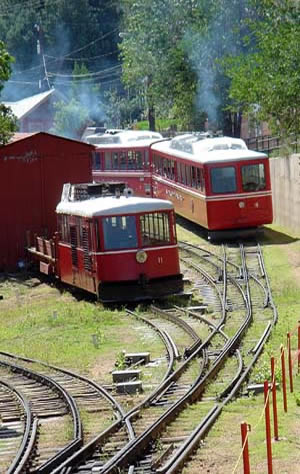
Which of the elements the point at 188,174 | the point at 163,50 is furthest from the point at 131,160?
the point at 163,50

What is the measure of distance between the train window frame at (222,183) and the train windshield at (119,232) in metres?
9.23

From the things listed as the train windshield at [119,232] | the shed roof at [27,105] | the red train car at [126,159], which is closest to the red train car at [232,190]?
the train windshield at [119,232]

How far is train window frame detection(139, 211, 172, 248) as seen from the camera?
81.7 ft

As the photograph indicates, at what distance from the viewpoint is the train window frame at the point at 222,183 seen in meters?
33.8

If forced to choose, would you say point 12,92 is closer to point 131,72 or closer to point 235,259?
point 131,72

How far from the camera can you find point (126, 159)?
45438 millimetres

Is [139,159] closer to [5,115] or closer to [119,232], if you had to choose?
[5,115]

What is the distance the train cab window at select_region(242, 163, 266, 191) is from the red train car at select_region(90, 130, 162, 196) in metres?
10.2

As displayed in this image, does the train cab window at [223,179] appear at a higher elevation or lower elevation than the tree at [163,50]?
lower

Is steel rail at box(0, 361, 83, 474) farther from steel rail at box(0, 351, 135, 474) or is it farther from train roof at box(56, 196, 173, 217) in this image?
train roof at box(56, 196, 173, 217)

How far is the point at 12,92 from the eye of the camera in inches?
3954

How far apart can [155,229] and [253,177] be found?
9.41 m

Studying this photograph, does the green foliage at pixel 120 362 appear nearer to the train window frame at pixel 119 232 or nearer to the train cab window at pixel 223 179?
the train window frame at pixel 119 232

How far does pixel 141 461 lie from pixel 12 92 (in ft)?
297
